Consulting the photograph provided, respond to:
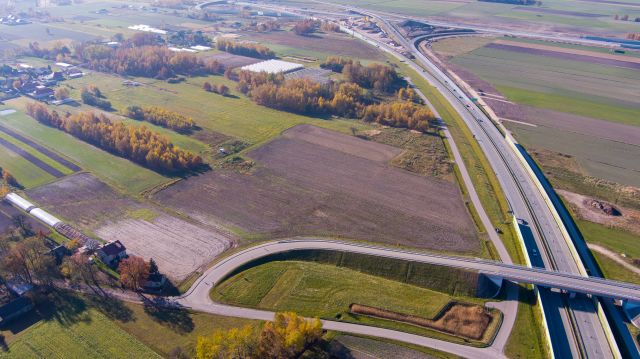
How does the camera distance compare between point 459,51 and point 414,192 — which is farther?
point 459,51

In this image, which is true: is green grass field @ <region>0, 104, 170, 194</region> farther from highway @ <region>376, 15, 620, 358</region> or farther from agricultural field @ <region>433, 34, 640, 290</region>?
agricultural field @ <region>433, 34, 640, 290</region>

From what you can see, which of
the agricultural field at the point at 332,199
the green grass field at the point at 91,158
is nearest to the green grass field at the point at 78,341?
the agricultural field at the point at 332,199

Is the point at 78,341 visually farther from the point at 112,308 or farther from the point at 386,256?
the point at 386,256

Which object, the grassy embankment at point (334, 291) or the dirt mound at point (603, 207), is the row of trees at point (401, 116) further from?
the grassy embankment at point (334, 291)

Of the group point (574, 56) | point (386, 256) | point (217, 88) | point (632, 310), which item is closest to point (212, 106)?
point (217, 88)

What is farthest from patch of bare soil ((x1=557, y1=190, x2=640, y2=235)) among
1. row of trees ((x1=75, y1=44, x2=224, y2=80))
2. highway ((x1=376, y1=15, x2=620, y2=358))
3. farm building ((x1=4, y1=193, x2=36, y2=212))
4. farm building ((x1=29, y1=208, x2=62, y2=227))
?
row of trees ((x1=75, y1=44, x2=224, y2=80))

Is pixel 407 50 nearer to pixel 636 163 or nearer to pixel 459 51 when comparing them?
pixel 459 51

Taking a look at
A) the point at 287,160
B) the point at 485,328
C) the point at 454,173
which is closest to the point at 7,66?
the point at 287,160
